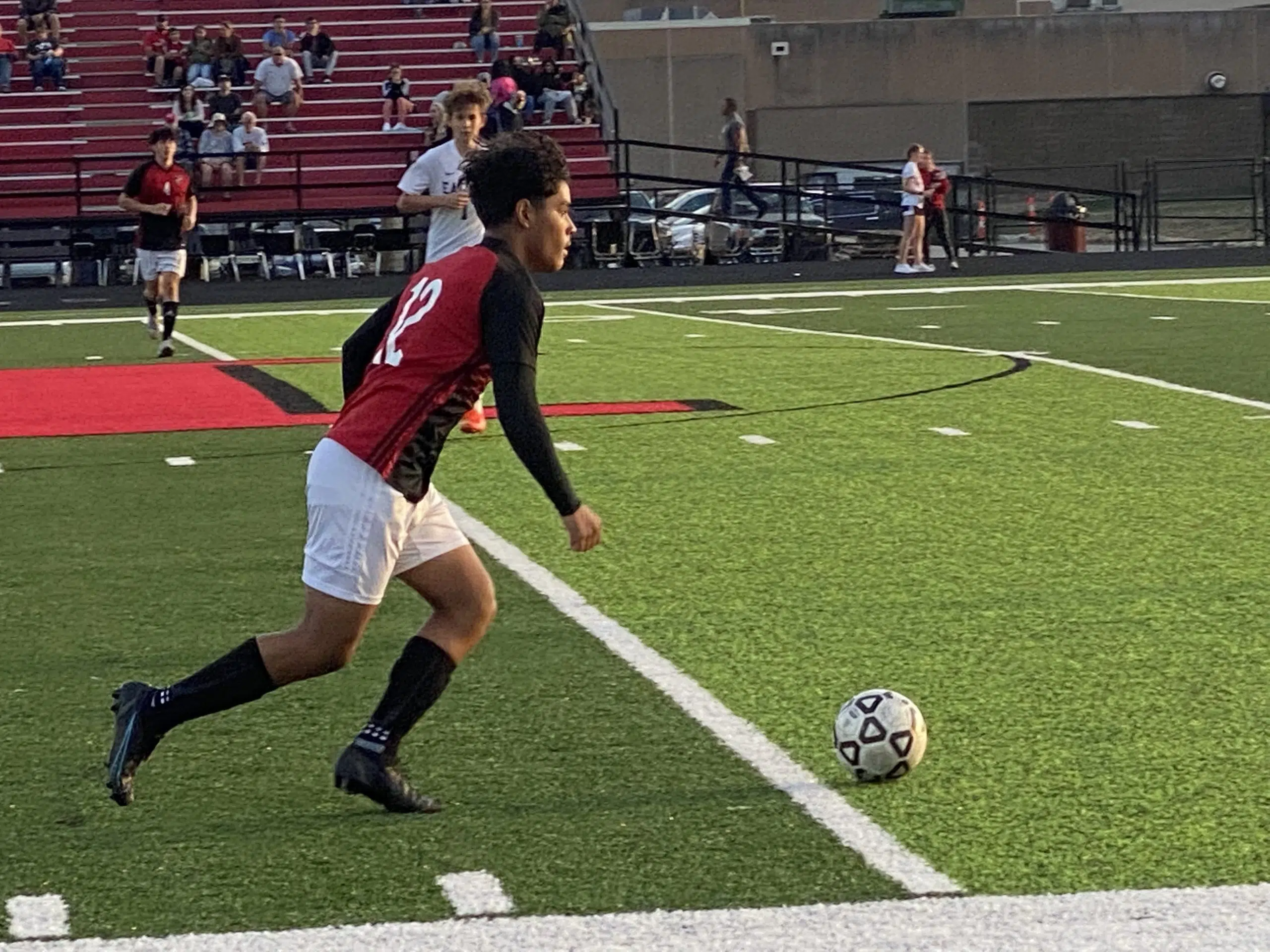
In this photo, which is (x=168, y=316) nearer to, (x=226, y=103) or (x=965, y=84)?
(x=226, y=103)

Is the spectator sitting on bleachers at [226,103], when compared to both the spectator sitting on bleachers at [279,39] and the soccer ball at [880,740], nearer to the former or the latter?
the spectator sitting on bleachers at [279,39]

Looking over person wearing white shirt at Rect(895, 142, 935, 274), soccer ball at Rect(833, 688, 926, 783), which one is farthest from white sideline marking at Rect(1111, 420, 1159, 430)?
person wearing white shirt at Rect(895, 142, 935, 274)

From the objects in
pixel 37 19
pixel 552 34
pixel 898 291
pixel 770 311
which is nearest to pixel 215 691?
pixel 770 311

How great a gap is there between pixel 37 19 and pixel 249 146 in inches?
242

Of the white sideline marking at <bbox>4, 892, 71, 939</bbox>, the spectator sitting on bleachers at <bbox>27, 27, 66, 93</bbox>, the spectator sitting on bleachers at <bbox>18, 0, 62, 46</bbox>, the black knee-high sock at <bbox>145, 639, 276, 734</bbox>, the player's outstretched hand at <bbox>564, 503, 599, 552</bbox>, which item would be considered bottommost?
the white sideline marking at <bbox>4, 892, 71, 939</bbox>

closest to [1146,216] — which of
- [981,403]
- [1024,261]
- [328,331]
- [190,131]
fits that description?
[1024,261]

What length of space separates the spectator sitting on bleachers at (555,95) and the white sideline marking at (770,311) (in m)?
12.7

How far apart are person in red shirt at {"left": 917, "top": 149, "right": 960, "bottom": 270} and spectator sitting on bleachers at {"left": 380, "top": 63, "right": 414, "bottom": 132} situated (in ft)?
27.4

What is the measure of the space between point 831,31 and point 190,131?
21142 millimetres

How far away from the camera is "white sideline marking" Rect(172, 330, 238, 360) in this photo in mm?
18438

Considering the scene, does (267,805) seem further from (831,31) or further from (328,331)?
(831,31)

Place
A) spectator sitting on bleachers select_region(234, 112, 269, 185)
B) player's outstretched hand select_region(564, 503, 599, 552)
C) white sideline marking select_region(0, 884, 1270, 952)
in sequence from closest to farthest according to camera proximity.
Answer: white sideline marking select_region(0, 884, 1270, 952) < player's outstretched hand select_region(564, 503, 599, 552) < spectator sitting on bleachers select_region(234, 112, 269, 185)

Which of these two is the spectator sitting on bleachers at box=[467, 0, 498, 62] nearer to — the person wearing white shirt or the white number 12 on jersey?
the person wearing white shirt

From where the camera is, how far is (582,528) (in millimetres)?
4754
